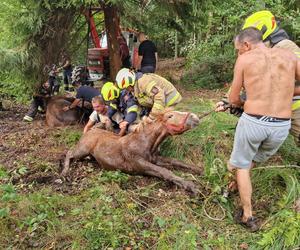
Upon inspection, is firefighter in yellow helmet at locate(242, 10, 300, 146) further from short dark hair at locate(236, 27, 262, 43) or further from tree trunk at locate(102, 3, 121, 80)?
tree trunk at locate(102, 3, 121, 80)

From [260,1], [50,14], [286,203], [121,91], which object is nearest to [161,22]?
[260,1]

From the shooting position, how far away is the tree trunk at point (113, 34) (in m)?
8.09

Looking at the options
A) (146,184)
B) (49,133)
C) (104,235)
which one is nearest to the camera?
(104,235)

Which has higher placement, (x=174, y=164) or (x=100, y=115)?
(x=100, y=115)

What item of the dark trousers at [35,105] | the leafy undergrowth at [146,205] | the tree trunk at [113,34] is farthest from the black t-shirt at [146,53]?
the leafy undergrowth at [146,205]

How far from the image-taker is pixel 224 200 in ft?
14.2

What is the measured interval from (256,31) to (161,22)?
18.2 ft

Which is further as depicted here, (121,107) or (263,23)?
(121,107)

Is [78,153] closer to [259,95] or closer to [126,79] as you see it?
[126,79]

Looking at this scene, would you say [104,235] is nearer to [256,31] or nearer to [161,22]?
[256,31]

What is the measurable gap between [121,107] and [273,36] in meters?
2.69

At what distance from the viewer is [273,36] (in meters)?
4.27

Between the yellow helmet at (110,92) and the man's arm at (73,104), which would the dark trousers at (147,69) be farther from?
the yellow helmet at (110,92)

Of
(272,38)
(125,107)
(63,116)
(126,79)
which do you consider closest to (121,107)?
(125,107)
